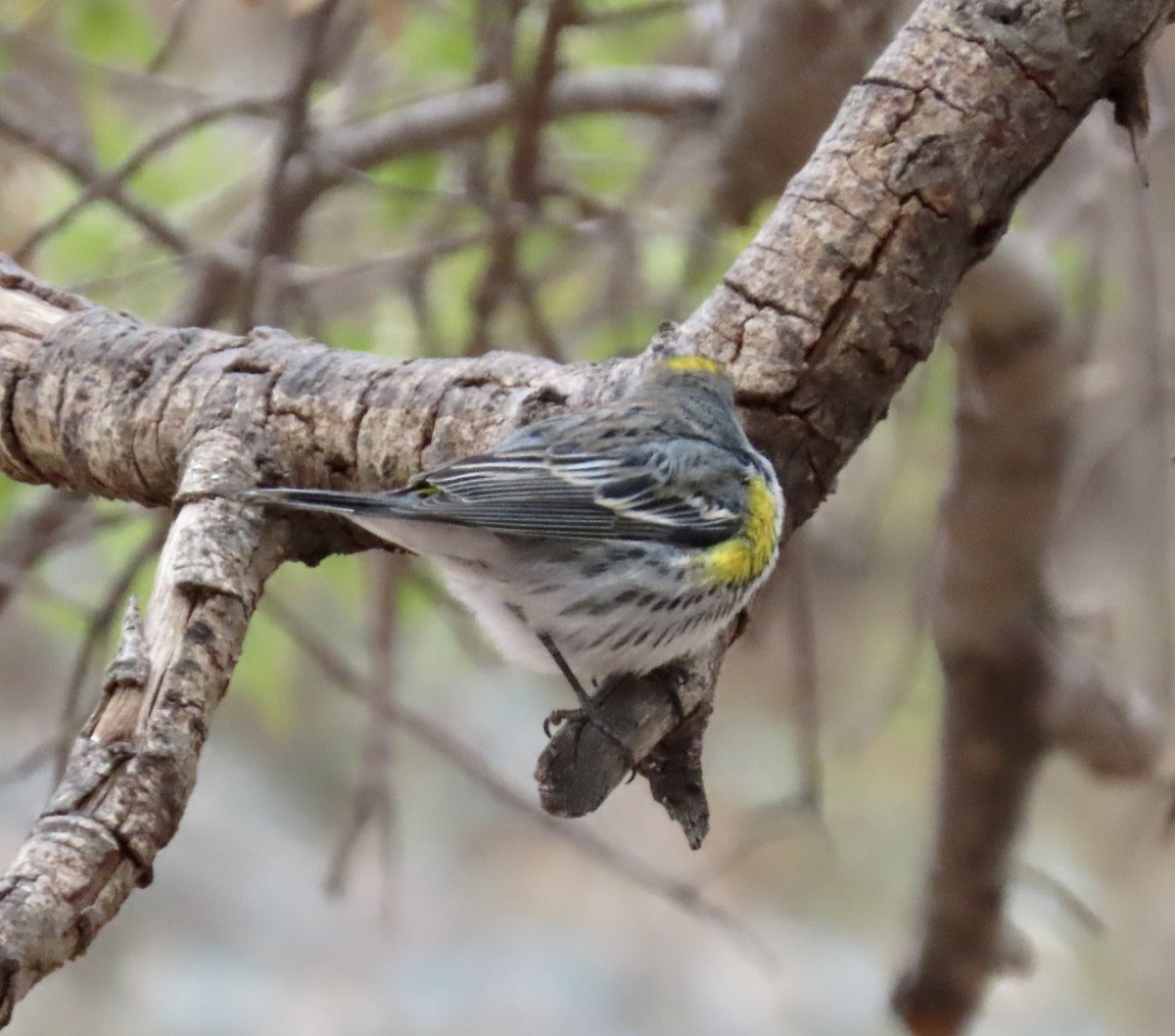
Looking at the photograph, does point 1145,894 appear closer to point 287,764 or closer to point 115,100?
point 287,764

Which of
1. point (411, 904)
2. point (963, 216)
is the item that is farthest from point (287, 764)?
point (963, 216)

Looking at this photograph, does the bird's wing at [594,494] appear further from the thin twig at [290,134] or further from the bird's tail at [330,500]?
the thin twig at [290,134]

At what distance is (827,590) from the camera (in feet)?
28.3

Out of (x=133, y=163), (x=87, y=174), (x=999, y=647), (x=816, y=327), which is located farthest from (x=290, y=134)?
(x=999, y=647)

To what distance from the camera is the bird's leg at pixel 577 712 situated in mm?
1888

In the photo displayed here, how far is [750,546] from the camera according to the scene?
221 centimetres

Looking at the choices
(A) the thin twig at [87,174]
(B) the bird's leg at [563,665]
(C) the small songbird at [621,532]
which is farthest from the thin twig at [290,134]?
(B) the bird's leg at [563,665]

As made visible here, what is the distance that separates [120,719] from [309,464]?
66 cm

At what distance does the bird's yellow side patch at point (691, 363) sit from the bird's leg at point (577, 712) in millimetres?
450

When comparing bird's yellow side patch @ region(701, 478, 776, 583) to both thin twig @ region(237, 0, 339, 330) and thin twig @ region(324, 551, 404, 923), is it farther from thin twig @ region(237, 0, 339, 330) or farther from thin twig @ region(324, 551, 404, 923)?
thin twig @ region(237, 0, 339, 330)

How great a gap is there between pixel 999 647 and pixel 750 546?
1856 mm

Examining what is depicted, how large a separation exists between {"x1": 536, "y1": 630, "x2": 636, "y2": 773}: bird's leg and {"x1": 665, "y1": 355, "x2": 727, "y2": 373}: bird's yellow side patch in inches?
17.7

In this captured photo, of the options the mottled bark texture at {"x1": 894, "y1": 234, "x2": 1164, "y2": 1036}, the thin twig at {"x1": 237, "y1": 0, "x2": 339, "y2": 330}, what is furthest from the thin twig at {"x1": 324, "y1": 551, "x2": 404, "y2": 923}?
the mottled bark texture at {"x1": 894, "y1": 234, "x2": 1164, "y2": 1036}

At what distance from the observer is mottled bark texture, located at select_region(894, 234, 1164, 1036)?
136 inches
